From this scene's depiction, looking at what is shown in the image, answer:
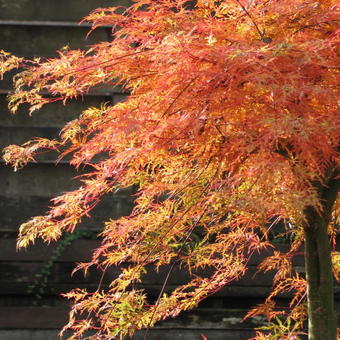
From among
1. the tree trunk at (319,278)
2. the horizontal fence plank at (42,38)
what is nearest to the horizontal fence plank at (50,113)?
the horizontal fence plank at (42,38)

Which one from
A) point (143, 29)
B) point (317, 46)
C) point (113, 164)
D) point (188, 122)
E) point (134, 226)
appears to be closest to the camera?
point (317, 46)

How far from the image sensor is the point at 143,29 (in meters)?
3.72

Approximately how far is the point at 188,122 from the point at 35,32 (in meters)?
5.35

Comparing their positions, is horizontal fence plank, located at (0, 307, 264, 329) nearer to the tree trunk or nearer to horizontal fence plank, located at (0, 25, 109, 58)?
horizontal fence plank, located at (0, 25, 109, 58)

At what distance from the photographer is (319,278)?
417 cm

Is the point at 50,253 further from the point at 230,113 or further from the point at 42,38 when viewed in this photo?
the point at 230,113

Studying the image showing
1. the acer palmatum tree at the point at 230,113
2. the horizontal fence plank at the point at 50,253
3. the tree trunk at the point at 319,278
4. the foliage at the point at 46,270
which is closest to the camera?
the acer palmatum tree at the point at 230,113

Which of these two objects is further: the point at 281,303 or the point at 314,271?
the point at 281,303

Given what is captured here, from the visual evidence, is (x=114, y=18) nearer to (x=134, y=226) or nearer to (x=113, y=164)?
(x=113, y=164)

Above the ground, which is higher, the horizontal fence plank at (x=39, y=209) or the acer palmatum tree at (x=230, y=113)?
the horizontal fence plank at (x=39, y=209)

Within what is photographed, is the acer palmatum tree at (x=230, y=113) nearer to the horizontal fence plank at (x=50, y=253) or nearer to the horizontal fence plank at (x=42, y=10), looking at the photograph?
the horizontal fence plank at (x=50, y=253)

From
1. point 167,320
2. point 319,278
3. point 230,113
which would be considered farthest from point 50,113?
point 230,113

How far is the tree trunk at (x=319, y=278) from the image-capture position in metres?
4.11

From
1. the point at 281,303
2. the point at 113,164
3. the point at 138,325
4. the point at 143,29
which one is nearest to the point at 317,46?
the point at 143,29
